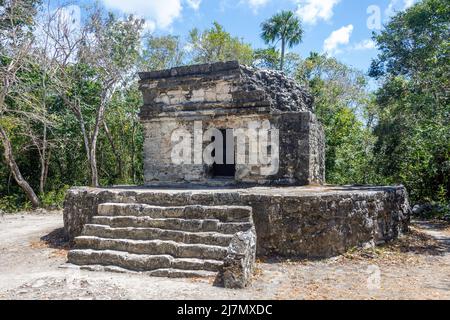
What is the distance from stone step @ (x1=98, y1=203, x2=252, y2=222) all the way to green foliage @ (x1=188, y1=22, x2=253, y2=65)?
1634 centimetres

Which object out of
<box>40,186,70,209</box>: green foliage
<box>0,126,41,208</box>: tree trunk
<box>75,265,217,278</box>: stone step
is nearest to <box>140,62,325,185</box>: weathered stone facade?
<box>75,265,217,278</box>: stone step

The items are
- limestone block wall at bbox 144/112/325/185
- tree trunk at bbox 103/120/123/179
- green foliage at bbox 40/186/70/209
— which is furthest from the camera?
tree trunk at bbox 103/120/123/179

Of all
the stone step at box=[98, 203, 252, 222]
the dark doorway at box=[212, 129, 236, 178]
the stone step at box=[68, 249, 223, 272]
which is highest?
the dark doorway at box=[212, 129, 236, 178]

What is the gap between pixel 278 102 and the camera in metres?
8.32

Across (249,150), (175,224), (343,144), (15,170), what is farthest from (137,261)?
(343,144)

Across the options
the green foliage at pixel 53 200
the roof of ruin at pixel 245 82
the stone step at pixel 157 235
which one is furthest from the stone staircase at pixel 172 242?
the green foliage at pixel 53 200

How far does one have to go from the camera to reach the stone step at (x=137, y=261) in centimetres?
→ 495

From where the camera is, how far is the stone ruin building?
5.29 meters

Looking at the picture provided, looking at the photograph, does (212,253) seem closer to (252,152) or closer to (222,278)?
(222,278)

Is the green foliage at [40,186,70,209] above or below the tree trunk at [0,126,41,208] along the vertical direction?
below

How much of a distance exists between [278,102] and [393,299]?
5205 mm

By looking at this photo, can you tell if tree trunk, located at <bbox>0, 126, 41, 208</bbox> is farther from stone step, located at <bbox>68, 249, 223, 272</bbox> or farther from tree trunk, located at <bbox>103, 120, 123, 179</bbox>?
stone step, located at <bbox>68, 249, 223, 272</bbox>

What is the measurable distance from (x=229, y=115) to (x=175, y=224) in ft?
10.8

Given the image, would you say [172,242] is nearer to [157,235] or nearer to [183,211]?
[157,235]
